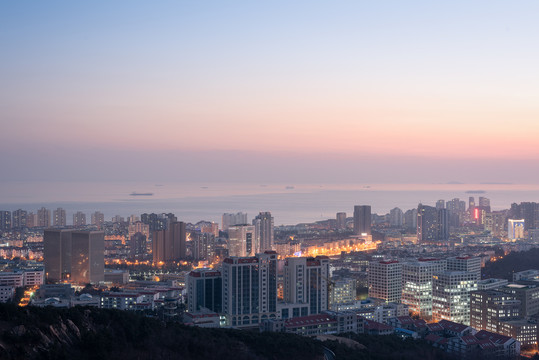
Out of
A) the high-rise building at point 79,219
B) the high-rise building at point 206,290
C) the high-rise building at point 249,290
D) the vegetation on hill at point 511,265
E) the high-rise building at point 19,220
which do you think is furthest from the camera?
the high-rise building at point 79,219

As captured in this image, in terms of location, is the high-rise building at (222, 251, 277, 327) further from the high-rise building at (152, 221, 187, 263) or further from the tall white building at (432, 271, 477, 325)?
the high-rise building at (152, 221, 187, 263)

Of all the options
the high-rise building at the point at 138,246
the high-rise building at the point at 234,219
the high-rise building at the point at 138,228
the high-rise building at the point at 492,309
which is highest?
the high-rise building at the point at 234,219

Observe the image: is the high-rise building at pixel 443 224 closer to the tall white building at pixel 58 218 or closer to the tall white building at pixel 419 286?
the tall white building at pixel 419 286

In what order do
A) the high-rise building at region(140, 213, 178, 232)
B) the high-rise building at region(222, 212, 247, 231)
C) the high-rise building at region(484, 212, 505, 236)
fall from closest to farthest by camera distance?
1. the high-rise building at region(140, 213, 178, 232)
2. the high-rise building at region(222, 212, 247, 231)
3. the high-rise building at region(484, 212, 505, 236)

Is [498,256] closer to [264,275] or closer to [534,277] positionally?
[534,277]

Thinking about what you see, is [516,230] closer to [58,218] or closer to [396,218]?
[396,218]

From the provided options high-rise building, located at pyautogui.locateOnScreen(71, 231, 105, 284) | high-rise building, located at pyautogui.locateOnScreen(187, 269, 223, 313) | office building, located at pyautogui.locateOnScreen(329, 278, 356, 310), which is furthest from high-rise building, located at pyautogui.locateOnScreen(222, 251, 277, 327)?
high-rise building, located at pyautogui.locateOnScreen(71, 231, 105, 284)

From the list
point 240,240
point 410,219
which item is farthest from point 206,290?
point 410,219

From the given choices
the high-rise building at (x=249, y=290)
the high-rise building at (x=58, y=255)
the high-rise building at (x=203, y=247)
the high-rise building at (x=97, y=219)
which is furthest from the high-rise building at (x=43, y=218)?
the high-rise building at (x=249, y=290)
